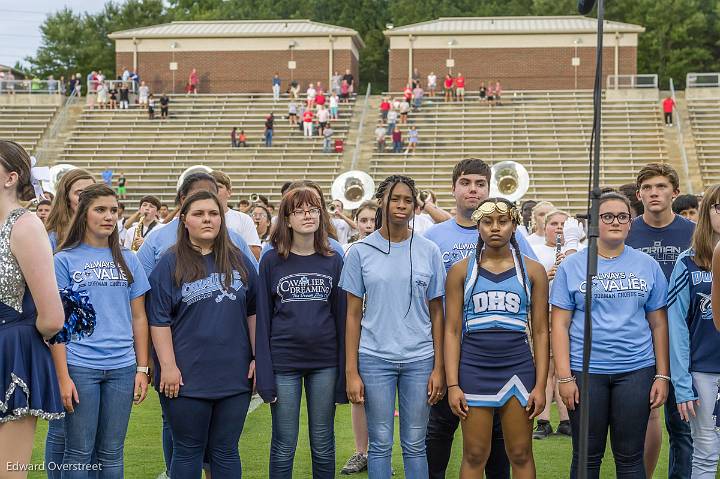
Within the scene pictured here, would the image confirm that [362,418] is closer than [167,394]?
No

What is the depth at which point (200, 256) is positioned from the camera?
542 cm

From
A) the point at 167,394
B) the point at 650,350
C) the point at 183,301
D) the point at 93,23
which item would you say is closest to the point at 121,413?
the point at 167,394

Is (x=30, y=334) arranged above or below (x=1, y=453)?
above

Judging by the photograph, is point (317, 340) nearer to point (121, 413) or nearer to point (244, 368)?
point (244, 368)

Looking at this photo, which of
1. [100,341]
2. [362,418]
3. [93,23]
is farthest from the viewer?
[93,23]

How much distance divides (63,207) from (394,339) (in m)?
2.05

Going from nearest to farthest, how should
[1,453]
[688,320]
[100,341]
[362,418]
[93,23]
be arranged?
1. [1,453]
2. [100,341]
3. [688,320]
4. [362,418]
5. [93,23]

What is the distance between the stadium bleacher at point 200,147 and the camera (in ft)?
103

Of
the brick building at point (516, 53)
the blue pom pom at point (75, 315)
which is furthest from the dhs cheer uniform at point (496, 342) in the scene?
the brick building at point (516, 53)

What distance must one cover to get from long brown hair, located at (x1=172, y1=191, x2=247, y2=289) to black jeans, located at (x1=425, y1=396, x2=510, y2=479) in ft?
4.46

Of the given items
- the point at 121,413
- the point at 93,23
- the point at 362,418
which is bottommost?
the point at 362,418

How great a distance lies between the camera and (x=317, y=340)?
216 inches

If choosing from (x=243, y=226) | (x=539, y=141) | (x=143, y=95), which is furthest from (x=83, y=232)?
(x=143, y=95)

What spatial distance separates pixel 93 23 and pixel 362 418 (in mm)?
62310
